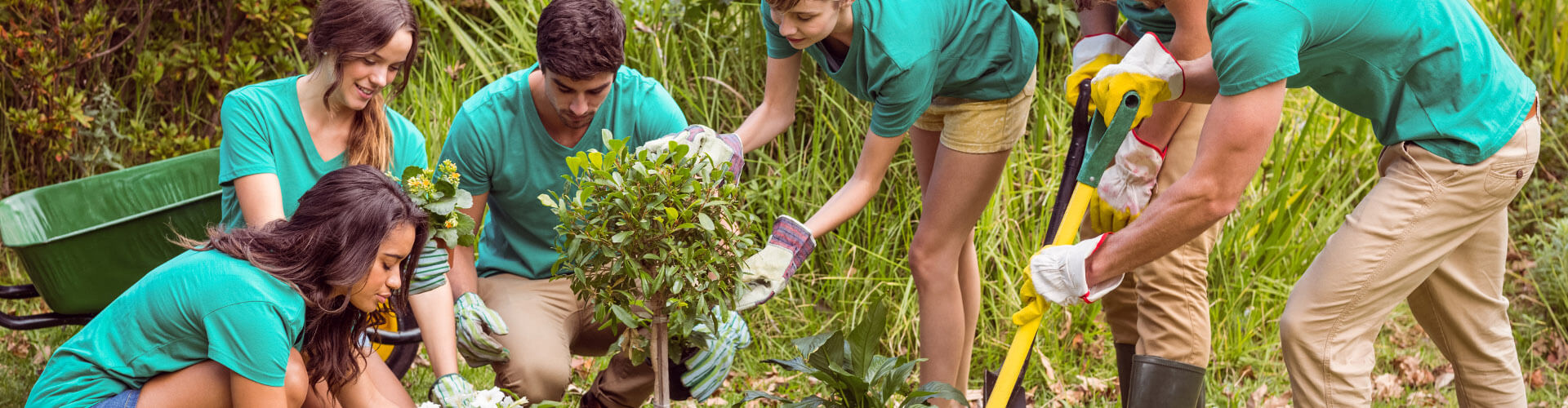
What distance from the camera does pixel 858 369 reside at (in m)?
2.42

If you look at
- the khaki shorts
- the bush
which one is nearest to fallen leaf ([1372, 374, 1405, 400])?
the khaki shorts

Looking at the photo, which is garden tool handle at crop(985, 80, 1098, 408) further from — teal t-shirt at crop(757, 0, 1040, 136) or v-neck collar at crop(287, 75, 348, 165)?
v-neck collar at crop(287, 75, 348, 165)

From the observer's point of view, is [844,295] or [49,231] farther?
[844,295]

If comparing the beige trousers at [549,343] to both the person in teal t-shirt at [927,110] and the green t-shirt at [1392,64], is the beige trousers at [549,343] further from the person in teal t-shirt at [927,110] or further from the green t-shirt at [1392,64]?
the green t-shirt at [1392,64]

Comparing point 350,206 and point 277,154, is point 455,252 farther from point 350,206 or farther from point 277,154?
point 350,206

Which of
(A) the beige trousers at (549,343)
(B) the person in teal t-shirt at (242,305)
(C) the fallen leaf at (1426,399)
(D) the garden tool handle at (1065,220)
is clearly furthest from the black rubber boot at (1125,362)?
(B) the person in teal t-shirt at (242,305)

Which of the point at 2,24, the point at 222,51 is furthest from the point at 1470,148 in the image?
the point at 2,24

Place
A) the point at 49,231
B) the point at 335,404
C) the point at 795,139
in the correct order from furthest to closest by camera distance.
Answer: the point at 795,139, the point at 49,231, the point at 335,404

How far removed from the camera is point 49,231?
11.0 ft

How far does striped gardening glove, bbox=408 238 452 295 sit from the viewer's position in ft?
8.99

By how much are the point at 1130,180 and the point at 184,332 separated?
2176mm

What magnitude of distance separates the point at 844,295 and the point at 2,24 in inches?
136

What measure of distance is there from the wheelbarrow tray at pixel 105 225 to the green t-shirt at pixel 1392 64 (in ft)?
8.34

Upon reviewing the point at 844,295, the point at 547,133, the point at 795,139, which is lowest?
the point at 844,295
